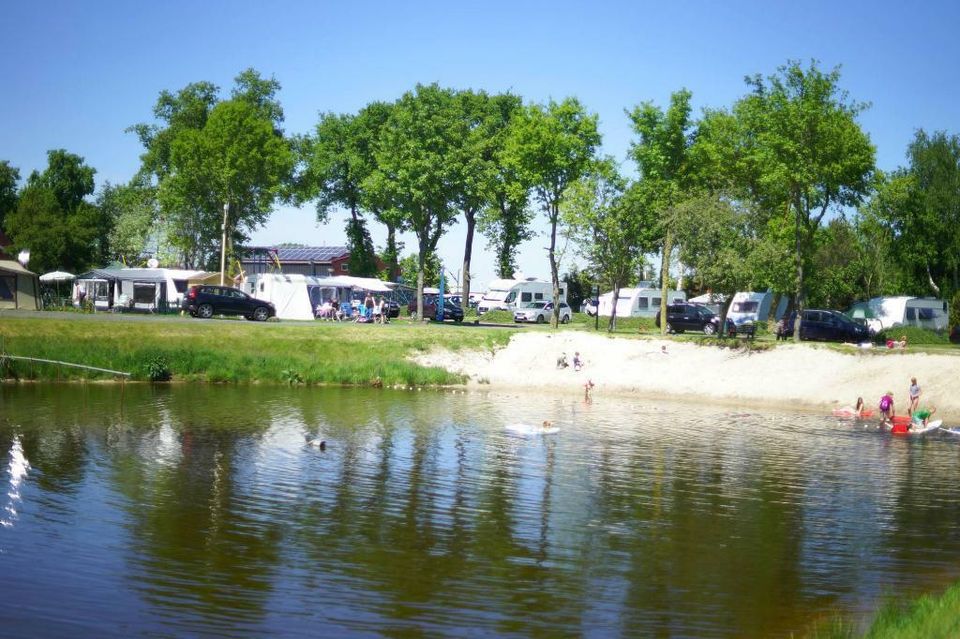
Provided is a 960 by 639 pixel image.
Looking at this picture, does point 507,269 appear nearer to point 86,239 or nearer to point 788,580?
point 86,239

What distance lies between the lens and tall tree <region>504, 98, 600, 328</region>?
62844 millimetres

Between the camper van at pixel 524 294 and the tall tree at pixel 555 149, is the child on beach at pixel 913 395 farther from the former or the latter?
the camper van at pixel 524 294

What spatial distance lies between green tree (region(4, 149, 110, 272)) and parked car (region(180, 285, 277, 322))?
3373 centimetres

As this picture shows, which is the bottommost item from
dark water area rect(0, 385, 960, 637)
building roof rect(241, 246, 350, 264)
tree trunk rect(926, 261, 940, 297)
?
dark water area rect(0, 385, 960, 637)

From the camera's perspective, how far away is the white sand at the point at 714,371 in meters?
43.6

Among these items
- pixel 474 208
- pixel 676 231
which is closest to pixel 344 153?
pixel 474 208

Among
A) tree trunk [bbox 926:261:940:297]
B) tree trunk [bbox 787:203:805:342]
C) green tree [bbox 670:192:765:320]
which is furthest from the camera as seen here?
tree trunk [bbox 926:261:940:297]

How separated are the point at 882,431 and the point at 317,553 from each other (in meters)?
27.0

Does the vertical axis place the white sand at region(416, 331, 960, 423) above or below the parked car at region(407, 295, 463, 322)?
below

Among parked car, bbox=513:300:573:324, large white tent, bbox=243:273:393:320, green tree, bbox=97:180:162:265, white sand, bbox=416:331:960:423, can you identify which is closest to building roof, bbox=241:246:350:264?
green tree, bbox=97:180:162:265

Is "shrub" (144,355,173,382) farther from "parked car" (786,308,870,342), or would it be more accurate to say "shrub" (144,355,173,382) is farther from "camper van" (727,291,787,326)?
"camper van" (727,291,787,326)

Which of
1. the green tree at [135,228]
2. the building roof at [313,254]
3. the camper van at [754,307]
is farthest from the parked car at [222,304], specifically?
the building roof at [313,254]

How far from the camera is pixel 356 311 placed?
6481cm

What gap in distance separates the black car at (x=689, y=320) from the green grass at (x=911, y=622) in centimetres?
4768
